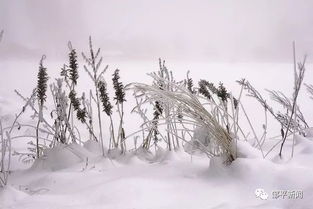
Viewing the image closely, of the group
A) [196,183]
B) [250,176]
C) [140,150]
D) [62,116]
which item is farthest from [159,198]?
[62,116]

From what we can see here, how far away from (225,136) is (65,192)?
27.1 inches

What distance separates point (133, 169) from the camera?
1607 millimetres

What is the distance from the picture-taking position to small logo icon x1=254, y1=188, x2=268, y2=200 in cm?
112

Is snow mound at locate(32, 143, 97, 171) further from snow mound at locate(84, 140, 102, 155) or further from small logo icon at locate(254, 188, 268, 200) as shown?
small logo icon at locate(254, 188, 268, 200)

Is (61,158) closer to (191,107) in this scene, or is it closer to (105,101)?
(105,101)

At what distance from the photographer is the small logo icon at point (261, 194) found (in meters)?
1.12

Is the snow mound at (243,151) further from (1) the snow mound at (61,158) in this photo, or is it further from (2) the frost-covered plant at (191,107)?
(1) the snow mound at (61,158)

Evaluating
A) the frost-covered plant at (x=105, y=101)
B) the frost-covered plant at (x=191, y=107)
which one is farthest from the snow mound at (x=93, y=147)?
the frost-covered plant at (x=191, y=107)

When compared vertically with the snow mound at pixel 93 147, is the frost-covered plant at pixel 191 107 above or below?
above

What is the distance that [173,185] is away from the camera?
1307 mm

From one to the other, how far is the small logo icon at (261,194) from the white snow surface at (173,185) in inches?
0.6

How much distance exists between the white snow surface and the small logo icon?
14mm

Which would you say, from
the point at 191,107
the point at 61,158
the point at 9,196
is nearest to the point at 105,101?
the point at 61,158

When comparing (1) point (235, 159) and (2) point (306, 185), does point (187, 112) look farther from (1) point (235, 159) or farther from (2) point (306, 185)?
(2) point (306, 185)
